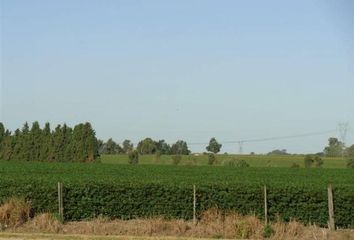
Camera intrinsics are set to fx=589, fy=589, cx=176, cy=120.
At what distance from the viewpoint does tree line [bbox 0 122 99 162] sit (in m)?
71.6

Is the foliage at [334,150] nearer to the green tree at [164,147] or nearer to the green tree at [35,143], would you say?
the green tree at [164,147]

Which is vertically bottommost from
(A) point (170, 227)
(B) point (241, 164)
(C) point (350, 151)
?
(A) point (170, 227)

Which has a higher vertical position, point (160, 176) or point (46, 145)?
point (46, 145)

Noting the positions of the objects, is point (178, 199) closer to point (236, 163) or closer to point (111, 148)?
point (236, 163)

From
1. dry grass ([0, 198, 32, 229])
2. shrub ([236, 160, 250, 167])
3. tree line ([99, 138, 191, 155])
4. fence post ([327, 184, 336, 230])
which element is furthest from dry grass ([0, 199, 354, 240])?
tree line ([99, 138, 191, 155])

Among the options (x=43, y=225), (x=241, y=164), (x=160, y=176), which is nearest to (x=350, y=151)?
(x=241, y=164)

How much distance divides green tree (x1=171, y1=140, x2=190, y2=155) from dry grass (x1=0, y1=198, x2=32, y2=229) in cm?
10854

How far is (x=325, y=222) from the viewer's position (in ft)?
63.2

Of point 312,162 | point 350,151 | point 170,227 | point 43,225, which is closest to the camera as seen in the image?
point 170,227

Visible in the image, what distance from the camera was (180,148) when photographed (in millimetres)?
130375

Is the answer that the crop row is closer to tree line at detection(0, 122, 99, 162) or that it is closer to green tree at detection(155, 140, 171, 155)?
tree line at detection(0, 122, 99, 162)

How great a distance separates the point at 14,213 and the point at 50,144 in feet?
188

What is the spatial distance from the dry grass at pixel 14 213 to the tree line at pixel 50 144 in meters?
51.9

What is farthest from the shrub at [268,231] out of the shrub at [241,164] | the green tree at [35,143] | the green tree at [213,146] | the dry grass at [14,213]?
the green tree at [213,146]
